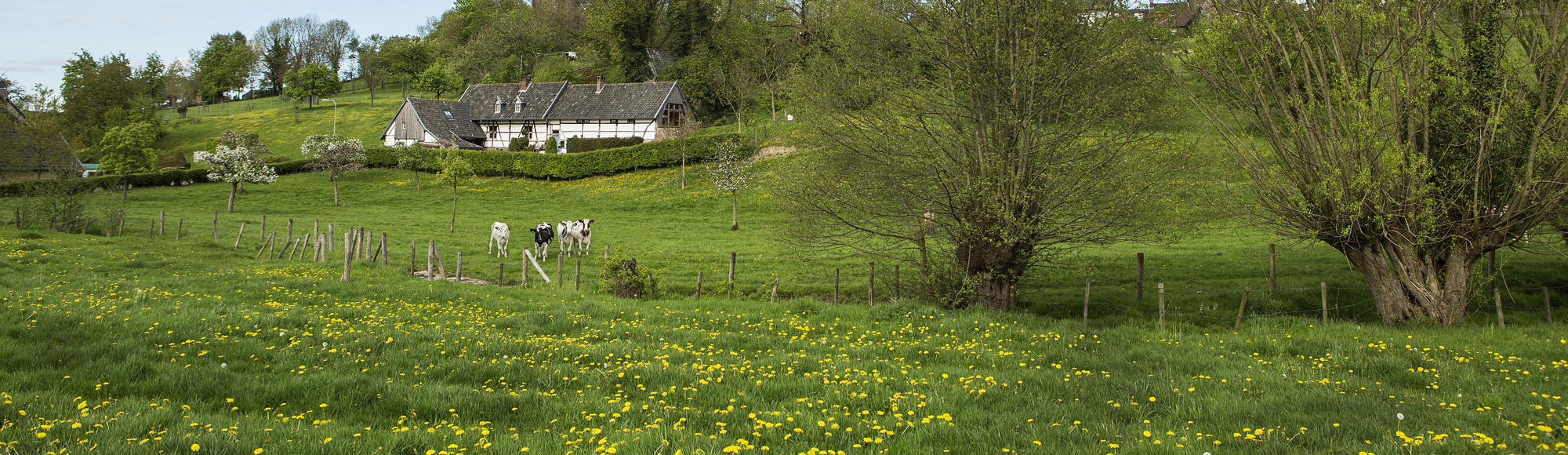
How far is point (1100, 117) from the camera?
539 inches

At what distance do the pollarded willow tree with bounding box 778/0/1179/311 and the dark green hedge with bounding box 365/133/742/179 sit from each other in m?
32.8

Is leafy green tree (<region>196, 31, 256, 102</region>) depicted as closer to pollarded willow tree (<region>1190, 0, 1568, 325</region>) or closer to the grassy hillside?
the grassy hillside

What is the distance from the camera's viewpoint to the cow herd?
88.4 ft

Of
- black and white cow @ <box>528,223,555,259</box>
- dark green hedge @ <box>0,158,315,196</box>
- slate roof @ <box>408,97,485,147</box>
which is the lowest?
black and white cow @ <box>528,223,555,259</box>

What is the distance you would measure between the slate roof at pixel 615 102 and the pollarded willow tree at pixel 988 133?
48.4m

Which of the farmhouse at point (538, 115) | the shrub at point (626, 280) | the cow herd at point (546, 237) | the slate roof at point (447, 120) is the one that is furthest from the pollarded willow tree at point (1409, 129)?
the slate roof at point (447, 120)

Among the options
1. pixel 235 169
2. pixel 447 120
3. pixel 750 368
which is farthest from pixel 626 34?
pixel 750 368

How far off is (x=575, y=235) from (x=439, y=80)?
67876 millimetres

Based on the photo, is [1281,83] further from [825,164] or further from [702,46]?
[702,46]

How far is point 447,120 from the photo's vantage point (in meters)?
69.3

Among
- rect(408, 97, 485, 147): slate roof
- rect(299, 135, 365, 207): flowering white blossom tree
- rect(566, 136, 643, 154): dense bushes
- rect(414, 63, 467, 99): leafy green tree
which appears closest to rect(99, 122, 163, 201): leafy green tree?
rect(299, 135, 365, 207): flowering white blossom tree

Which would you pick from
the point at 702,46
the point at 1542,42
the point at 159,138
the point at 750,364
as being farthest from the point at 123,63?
the point at 1542,42

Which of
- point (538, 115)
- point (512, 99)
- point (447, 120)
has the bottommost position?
point (447, 120)

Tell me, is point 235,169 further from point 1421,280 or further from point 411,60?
point 411,60
